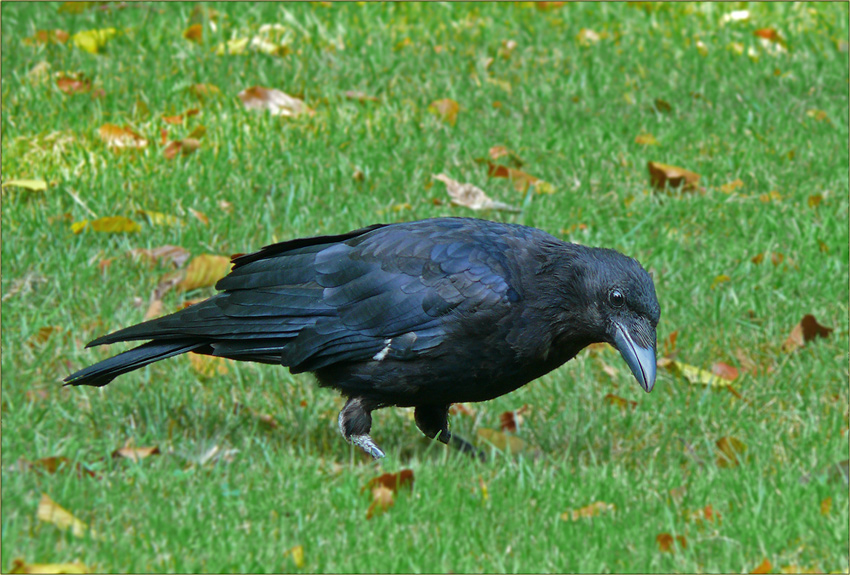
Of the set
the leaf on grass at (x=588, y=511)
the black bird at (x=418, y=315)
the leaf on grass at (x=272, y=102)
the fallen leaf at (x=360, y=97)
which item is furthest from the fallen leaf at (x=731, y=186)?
the leaf on grass at (x=588, y=511)

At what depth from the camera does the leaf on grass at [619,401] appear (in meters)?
4.36

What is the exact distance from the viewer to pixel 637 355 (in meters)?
3.24

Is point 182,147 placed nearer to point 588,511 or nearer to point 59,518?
point 59,518

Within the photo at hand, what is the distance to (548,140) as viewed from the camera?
6.39 meters

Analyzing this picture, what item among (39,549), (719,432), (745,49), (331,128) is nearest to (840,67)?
(745,49)

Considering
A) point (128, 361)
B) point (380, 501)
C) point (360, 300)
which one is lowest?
point (380, 501)

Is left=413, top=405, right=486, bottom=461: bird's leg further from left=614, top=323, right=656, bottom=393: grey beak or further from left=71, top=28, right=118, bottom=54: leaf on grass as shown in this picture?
left=71, top=28, right=118, bottom=54: leaf on grass

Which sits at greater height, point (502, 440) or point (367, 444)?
point (367, 444)

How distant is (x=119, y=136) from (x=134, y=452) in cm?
263

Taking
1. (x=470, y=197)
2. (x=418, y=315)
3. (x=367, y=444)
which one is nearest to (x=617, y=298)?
(x=418, y=315)

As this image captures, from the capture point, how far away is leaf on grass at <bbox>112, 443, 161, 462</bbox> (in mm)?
3871

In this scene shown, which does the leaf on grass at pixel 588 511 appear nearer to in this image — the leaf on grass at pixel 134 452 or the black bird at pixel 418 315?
the black bird at pixel 418 315

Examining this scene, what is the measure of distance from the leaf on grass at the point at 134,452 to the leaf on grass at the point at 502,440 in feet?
4.15

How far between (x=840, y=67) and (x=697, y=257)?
311 cm
